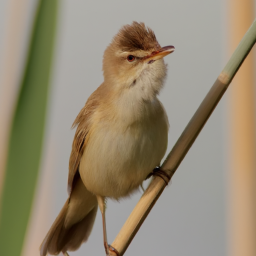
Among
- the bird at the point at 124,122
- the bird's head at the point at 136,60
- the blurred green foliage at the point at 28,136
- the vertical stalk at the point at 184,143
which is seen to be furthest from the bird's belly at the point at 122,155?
the blurred green foliage at the point at 28,136

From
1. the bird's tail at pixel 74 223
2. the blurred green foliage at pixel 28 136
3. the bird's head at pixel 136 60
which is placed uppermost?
the bird's head at pixel 136 60

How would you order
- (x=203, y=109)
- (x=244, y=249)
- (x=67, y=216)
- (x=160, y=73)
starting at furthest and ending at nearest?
1. (x=67, y=216)
2. (x=244, y=249)
3. (x=160, y=73)
4. (x=203, y=109)

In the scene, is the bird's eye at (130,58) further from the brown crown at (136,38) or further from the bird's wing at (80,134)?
the bird's wing at (80,134)

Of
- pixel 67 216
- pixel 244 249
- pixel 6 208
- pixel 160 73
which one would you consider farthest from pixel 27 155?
pixel 67 216

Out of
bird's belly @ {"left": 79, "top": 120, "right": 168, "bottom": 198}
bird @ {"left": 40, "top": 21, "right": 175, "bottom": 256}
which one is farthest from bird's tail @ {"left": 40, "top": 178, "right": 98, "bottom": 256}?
bird's belly @ {"left": 79, "top": 120, "right": 168, "bottom": 198}

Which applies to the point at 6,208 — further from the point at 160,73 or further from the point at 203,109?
the point at 160,73

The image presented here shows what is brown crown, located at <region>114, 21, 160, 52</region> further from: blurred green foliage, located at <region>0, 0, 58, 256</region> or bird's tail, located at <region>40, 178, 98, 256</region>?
blurred green foliage, located at <region>0, 0, 58, 256</region>

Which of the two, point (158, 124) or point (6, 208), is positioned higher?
point (158, 124)
